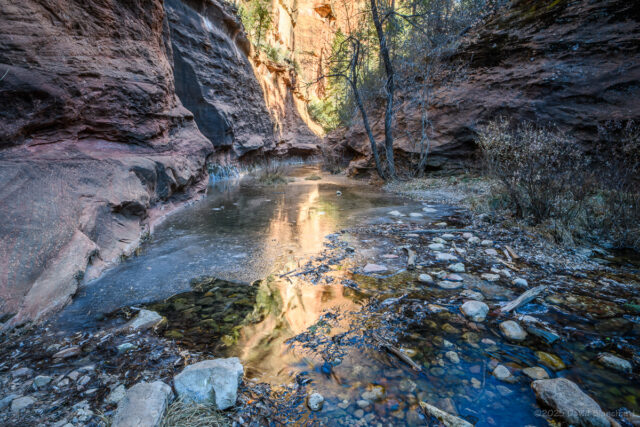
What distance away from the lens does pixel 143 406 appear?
4.01 ft

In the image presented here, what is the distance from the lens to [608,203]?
358cm

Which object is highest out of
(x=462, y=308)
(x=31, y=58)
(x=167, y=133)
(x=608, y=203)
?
(x=31, y=58)

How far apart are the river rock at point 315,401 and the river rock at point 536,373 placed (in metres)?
1.14

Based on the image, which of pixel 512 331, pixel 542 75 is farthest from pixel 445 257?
pixel 542 75

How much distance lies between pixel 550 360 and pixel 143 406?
2137 millimetres

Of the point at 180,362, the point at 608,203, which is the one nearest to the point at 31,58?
the point at 180,362

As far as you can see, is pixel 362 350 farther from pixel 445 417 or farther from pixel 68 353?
pixel 68 353

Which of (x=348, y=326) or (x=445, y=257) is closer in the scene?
(x=348, y=326)

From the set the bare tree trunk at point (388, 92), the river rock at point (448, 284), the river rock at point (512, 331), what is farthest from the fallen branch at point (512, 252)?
the bare tree trunk at point (388, 92)

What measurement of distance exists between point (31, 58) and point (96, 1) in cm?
214

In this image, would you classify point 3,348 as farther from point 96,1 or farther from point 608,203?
point 96,1

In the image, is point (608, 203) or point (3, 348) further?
point (608, 203)

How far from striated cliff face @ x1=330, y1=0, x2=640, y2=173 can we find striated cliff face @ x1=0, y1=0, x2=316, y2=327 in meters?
7.91

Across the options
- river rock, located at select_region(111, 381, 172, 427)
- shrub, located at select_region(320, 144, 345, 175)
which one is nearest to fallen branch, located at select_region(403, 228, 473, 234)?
river rock, located at select_region(111, 381, 172, 427)
